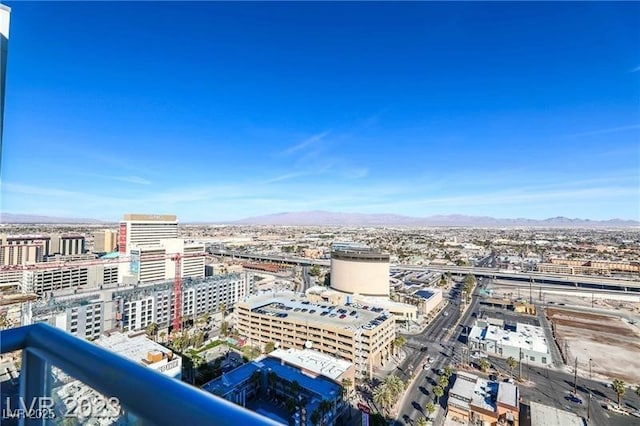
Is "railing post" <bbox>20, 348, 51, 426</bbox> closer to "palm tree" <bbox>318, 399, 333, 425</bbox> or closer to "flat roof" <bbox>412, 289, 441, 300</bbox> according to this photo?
"palm tree" <bbox>318, 399, 333, 425</bbox>

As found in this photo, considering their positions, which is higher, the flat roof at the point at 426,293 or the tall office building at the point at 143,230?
the tall office building at the point at 143,230

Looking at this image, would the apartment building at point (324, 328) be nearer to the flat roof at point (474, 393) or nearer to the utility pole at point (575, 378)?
the flat roof at point (474, 393)

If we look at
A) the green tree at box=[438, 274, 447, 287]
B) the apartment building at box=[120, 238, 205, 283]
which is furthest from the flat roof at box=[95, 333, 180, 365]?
the green tree at box=[438, 274, 447, 287]

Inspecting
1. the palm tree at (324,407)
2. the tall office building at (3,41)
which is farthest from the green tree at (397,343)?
the tall office building at (3,41)

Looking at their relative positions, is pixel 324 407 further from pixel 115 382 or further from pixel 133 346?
Answer: pixel 115 382

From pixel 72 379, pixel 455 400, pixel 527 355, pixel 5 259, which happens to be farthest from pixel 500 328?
pixel 5 259

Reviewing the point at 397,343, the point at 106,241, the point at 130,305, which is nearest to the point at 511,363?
the point at 397,343

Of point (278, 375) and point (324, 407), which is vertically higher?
point (278, 375)
